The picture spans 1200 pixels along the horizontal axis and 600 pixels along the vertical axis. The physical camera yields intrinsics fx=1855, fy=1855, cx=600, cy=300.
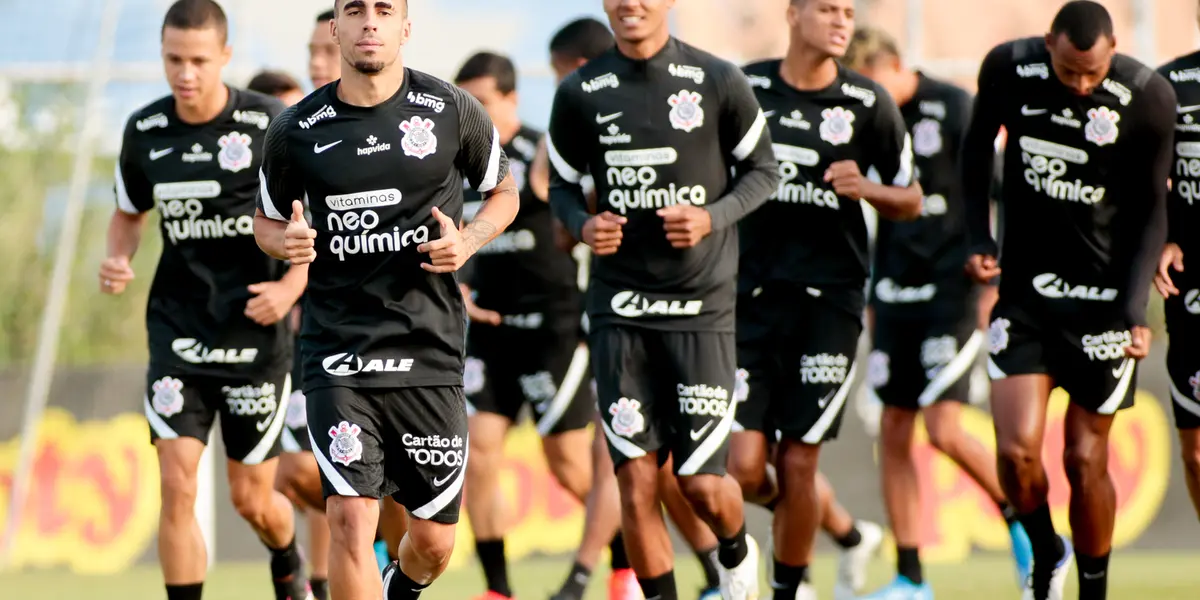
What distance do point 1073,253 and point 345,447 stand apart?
334 cm

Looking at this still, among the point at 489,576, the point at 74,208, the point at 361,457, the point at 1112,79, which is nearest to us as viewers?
the point at 361,457

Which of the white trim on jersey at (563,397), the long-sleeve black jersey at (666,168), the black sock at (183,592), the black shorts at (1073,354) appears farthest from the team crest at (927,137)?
the black sock at (183,592)

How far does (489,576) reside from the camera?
931 centimetres

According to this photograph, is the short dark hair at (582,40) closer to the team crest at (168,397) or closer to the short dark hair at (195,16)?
the short dark hair at (195,16)

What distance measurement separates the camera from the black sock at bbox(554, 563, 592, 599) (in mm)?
9359

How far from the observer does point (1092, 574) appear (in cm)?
800

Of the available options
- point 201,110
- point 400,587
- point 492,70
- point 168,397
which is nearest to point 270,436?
point 168,397

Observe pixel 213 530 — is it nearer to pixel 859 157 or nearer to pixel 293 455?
pixel 293 455

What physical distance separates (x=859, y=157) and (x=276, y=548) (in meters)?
3.21

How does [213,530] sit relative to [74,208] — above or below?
below

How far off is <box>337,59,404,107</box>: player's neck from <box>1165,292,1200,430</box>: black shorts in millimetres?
3829

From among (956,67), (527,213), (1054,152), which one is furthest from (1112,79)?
(956,67)

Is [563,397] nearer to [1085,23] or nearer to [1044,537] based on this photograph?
[1044,537]

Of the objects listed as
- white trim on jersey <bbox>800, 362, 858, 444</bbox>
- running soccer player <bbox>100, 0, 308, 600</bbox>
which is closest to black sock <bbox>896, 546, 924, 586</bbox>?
white trim on jersey <bbox>800, 362, 858, 444</bbox>
